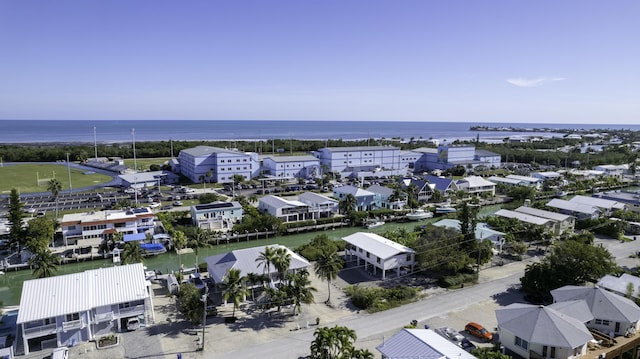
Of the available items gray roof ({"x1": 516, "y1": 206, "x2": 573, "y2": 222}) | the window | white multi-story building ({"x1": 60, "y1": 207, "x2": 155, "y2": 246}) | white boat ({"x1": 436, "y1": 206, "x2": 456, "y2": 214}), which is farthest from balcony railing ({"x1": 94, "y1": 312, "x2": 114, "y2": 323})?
white boat ({"x1": 436, "y1": 206, "x2": 456, "y2": 214})

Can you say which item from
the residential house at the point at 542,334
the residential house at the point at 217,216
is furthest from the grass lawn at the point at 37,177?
the residential house at the point at 542,334

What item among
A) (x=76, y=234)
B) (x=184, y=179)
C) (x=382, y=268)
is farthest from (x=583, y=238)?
(x=184, y=179)

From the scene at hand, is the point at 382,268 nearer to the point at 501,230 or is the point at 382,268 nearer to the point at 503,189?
the point at 501,230

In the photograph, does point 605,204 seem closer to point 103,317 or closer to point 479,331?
point 479,331

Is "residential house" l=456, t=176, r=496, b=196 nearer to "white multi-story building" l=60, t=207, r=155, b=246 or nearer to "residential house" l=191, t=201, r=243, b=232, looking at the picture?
"residential house" l=191, t=201, r=243, b=232

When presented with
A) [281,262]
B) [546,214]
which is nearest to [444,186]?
[546,214]

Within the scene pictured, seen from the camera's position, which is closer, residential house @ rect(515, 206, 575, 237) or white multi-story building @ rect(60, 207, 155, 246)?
white multi-story building @ rect(60, 207, 155, 246)
